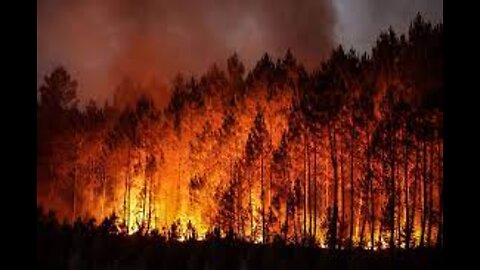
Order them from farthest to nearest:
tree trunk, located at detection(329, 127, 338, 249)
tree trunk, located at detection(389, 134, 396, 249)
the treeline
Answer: tree trunk, located at detection(329, 127, 338, 249) → tree trunk, located at detection(389, 134, 396, 249) → the treeline

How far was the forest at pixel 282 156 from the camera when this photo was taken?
2716 centimetres

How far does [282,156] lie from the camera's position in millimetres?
31031

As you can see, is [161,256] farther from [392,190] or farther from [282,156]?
[282,156]

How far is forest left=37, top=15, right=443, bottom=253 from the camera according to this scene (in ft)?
89.1

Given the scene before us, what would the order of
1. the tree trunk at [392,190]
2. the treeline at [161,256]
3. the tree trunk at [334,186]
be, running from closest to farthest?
the treeline at [161,256]
the tree trunk at [392,190]
the tree trunk at [334,186]

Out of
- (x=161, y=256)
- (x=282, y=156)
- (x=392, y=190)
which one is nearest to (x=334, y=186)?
(x=282, y=156)

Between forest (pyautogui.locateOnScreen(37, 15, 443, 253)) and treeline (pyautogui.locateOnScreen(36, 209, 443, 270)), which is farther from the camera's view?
forest (pyautogui.locateOnScreen(37, 15, 443, 253))

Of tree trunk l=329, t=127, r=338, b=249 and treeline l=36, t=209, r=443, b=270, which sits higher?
tree trunk l=329, t=127, r=338, b=249

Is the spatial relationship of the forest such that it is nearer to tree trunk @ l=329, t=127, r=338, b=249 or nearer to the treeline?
tree trunk @ l=329, t=127, r=338, b=249

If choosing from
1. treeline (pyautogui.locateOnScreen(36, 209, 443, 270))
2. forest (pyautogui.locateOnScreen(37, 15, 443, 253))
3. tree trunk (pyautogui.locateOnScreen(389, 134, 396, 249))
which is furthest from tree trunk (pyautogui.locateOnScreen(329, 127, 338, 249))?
treeline (pyautogui.locateOnScreen(36, 209, 443, 270))

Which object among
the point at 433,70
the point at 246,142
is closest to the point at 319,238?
the point at 246,142

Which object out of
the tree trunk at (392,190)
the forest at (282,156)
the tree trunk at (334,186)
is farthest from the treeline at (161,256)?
the tree trunk at (334,186)

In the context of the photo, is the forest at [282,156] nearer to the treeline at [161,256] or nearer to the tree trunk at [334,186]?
the tree trunk at [334,186]

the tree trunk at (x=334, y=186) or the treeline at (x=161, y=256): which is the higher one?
the tree trunk at (x=334, y=186)
